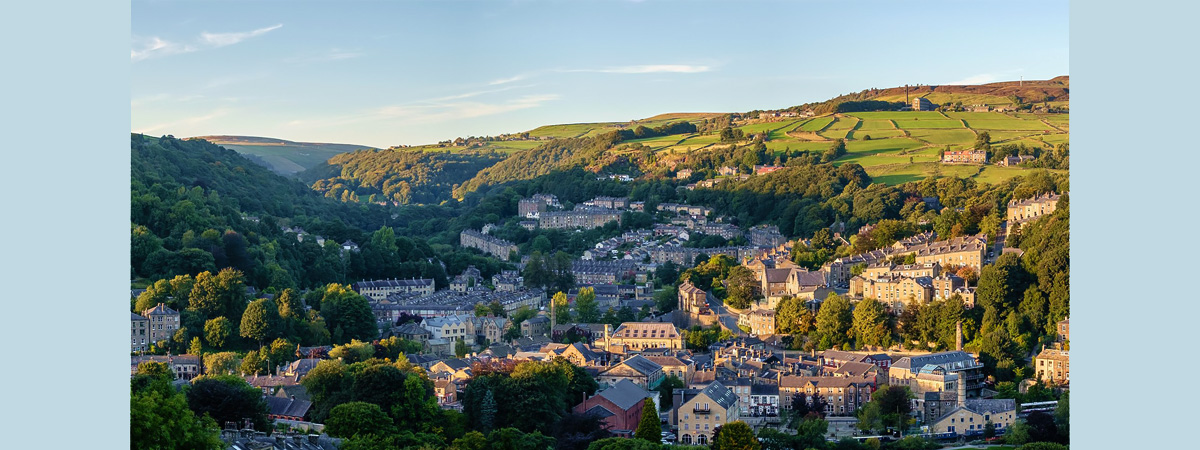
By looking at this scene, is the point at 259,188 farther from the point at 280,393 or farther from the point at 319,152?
the point at 319,152

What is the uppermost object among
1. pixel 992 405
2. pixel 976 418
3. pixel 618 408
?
pixel 618 408

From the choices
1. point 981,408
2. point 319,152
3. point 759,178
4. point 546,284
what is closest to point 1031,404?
point 981,408

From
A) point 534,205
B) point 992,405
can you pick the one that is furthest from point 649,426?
point 534,205

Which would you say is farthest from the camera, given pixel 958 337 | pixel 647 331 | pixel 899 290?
pixel 899 290

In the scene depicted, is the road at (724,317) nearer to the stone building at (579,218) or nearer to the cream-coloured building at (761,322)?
the cream-coloured building at (761,322)

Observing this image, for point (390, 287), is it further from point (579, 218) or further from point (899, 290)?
point (579, 218)

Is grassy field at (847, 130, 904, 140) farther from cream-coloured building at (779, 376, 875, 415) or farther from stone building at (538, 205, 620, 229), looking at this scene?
cream-coloured building at (779, 376, 875, 415)

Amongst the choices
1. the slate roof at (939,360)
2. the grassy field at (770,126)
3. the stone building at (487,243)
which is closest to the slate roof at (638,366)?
the slate roof at (939,360)
